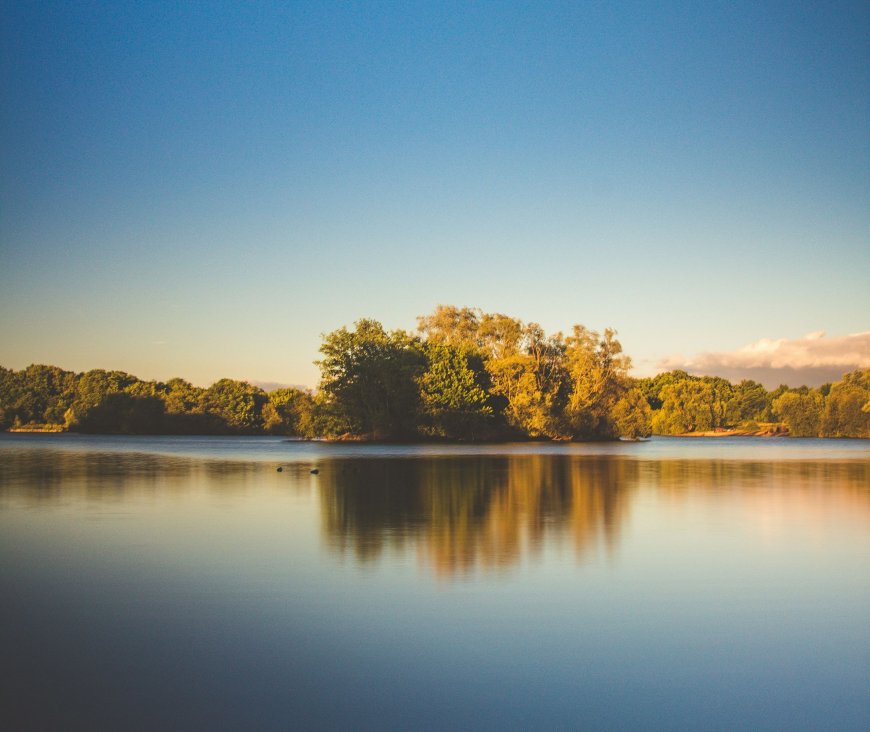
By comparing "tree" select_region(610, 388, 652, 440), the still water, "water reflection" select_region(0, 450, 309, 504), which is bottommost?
"water reflection" select_region(0, 450, 309, 504)

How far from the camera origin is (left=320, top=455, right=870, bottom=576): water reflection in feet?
33.9

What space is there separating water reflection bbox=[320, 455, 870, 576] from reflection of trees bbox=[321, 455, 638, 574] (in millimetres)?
19

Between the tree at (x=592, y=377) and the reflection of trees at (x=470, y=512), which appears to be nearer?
the reflection of trees at (x=470, y=512)

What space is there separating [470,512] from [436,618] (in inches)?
291

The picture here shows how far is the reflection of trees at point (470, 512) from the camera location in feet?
33.4

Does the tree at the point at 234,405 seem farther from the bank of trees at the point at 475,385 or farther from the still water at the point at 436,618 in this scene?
the still water at the point at 436,618

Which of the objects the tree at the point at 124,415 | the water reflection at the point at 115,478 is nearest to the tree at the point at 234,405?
the tree at the point at 124,415

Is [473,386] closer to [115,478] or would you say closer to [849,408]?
[115,478]

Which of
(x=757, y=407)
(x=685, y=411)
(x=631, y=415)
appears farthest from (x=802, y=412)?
(x=631, y=415)

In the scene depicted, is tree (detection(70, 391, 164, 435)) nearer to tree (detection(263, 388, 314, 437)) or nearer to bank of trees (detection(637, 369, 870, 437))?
tree (detection(263, 388, 314, 437))

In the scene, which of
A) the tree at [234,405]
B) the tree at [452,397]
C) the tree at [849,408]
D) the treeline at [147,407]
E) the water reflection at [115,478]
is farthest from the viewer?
the tree at [234,405]

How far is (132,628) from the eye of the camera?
20.9 ft

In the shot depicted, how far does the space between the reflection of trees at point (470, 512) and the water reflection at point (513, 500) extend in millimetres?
19

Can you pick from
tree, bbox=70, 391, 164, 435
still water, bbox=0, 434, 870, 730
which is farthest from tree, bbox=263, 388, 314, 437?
still water, bbox=0, 434, 870, 730
